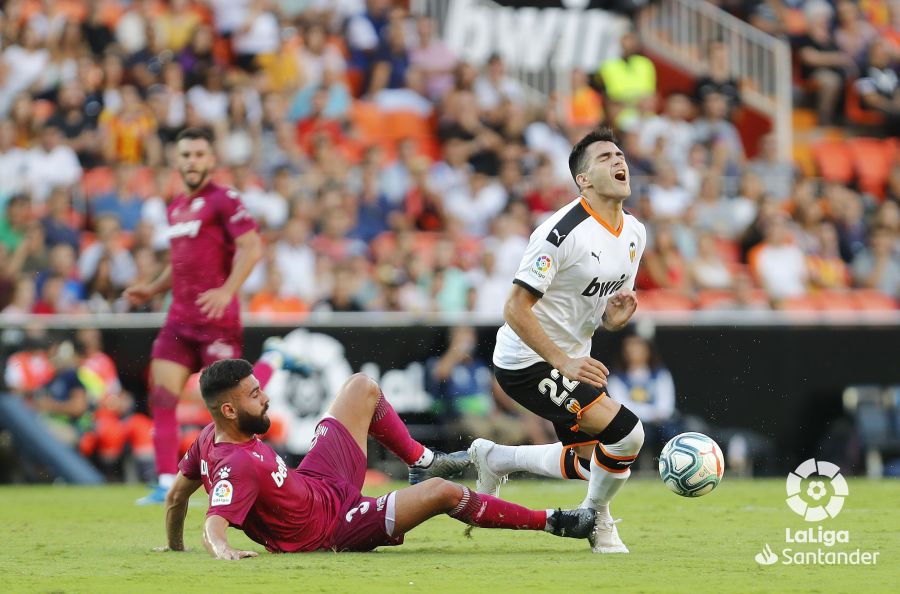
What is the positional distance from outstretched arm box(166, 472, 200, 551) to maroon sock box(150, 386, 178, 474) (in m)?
3.25

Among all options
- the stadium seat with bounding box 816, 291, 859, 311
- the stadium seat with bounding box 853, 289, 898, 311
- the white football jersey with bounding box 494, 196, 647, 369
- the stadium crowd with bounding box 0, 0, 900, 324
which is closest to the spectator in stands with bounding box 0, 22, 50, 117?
the stadium crowd with bounding box 0, 0, 900, 324

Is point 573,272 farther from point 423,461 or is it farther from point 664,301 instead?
point 664,301

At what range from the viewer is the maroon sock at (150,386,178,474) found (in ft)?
37.6

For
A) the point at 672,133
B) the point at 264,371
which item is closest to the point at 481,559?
the point at 264,371

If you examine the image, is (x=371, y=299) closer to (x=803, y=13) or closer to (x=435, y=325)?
(x=435, y=325)

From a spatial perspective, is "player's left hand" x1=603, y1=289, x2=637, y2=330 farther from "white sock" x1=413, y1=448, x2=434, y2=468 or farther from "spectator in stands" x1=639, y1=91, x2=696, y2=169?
"spectator in stands" x1=639, y1=91, x2=696, y2=169

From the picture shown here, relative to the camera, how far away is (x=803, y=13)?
77.3 feet

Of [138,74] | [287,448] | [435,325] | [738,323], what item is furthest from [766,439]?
[138,74]

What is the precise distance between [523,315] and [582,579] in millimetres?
1669

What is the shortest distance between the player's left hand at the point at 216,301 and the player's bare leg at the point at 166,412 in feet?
2.40

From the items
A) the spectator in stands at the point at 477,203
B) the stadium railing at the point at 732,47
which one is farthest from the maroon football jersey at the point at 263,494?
the stadium railing at the point at 732,47

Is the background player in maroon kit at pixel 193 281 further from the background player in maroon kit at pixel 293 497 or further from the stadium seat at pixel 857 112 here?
the stadium seat at pixel 857 112

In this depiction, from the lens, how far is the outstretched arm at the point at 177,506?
7.86 meters

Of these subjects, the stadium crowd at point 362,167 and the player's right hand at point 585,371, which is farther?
the stadium crowd at point 362,167
